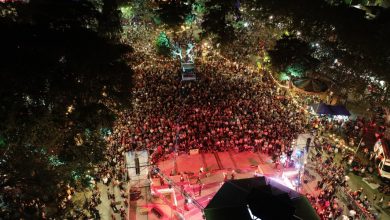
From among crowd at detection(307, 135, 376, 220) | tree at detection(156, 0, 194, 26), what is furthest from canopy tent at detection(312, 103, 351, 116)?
tree at detection(156, 0, 194, 26)

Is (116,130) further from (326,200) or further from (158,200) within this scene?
(326,200)

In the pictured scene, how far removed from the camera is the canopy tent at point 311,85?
51.6 feet

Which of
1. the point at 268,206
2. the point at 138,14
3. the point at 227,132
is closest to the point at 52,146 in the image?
the point at 268,206

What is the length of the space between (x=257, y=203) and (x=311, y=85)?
36.9ft

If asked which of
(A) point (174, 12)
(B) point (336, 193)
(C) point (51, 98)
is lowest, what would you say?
(B) point (336, 193)

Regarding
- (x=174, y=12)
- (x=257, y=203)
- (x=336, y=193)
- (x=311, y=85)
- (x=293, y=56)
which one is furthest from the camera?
(x=174, y=12)

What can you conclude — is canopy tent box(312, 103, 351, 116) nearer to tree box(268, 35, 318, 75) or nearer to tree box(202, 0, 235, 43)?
tree box(268, 35, 318, 75)

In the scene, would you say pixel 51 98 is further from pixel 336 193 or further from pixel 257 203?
pixel 336 193

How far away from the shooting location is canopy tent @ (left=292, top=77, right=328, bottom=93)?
15.7m

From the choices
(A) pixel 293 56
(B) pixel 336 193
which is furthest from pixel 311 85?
(B) pixel 336 193

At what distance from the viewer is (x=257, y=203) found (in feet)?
20.9

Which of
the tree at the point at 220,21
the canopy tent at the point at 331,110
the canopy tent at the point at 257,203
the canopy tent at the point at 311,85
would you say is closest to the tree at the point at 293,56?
the canopy tent at the point at 311,85

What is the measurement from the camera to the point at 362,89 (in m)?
18.6

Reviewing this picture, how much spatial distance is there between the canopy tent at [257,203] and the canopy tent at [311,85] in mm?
9081
